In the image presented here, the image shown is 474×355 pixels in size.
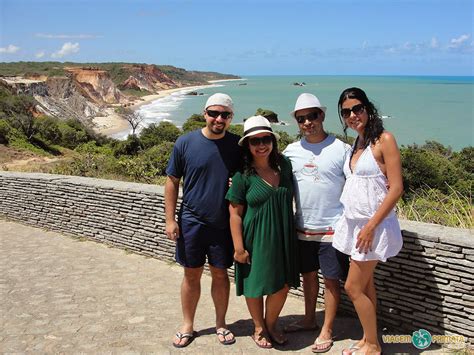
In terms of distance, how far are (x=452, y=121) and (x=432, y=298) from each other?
64.7 meters

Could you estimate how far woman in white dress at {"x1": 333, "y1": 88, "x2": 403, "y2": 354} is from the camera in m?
3.05

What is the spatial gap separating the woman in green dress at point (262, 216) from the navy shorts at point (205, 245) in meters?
0.16

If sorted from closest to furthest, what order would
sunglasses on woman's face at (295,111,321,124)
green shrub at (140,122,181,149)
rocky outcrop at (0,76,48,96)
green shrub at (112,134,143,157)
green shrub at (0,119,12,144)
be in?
sunglasses on woman's face at (295,111,321,124)
green shrub at (0,119,12,144)
green shrub at (112,134,143,157)
green shrub at (140,122,181,149)
rocky outcrop at (0,76,48,96)

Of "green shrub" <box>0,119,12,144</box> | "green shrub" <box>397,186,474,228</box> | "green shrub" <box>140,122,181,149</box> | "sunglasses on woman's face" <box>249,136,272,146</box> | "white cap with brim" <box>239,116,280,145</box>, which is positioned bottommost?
"green shrub" <box>140,122,181,149</box>

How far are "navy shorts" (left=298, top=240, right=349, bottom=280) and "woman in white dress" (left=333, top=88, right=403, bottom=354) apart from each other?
230mm

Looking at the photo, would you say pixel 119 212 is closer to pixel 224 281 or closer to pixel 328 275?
pixel 224 281

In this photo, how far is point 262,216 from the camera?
3.47m

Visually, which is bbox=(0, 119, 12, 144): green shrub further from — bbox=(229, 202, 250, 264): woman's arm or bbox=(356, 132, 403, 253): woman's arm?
bbox=(356, 132, 403, 253): woman's arm

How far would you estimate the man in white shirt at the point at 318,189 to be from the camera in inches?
137

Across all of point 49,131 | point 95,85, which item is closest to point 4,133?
→ point 49,131

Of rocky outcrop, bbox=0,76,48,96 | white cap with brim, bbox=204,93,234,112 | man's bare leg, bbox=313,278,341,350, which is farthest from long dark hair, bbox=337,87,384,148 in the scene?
rocky outcrop, bbox=0,76,48,96

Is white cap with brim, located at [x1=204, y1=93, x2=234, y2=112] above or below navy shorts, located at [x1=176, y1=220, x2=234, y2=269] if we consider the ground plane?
above

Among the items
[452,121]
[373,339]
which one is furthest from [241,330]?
[452,121]

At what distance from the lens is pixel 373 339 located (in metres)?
3.44
